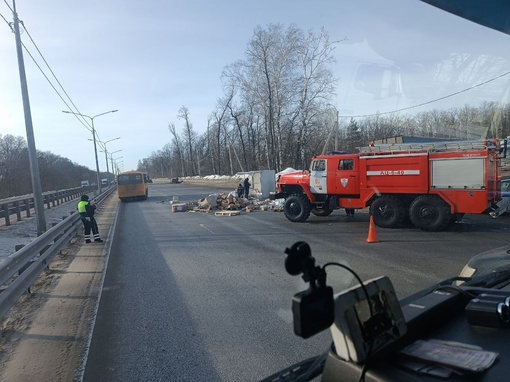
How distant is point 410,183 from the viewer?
42.0ft

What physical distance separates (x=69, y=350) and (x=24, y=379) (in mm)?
646

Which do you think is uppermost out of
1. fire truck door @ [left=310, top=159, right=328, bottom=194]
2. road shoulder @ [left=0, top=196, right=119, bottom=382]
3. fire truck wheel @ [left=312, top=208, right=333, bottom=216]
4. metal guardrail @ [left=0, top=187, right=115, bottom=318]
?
fire truck door @ [left=310, top=159, right=328, bottom=194]

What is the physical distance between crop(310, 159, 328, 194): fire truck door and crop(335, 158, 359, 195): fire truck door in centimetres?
54

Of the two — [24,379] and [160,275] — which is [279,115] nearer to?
[160,275]

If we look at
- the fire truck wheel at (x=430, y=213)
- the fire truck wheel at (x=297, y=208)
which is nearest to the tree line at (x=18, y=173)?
the fire truck wheel at (x=297, y=208)

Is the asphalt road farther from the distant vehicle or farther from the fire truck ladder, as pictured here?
the fire truck ladder

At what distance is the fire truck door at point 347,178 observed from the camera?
14.1 m

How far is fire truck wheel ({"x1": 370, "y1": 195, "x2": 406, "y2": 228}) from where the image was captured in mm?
12984

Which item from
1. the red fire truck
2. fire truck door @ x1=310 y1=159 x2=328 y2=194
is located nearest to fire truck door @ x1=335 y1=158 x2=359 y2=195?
the red fire truck

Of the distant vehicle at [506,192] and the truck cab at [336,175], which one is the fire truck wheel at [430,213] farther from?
the distant vehicle at [506,192]

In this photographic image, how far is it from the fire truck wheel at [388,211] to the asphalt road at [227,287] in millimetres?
464

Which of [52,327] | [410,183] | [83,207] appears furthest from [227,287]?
[410,183]

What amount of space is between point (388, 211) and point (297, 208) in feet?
11.8

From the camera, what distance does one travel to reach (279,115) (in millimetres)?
40969
